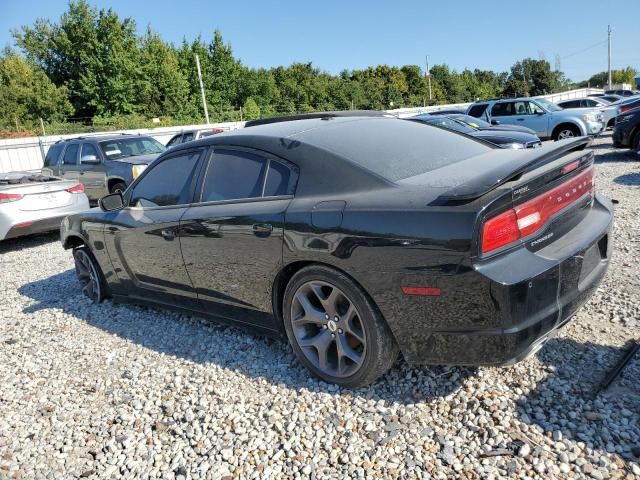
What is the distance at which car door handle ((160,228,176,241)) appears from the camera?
365 centimetres

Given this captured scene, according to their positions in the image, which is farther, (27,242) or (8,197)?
(27,242)

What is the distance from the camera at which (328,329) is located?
9.46 feet

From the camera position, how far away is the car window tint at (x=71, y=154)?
37.7 ft

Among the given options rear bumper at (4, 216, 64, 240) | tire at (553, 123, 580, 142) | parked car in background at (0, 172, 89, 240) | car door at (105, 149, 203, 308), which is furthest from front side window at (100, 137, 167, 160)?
tire at (553, 123, 580, 142)

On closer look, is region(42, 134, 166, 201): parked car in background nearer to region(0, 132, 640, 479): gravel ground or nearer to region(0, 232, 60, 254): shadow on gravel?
region(0, 232, 60, 254): shadow on gravel

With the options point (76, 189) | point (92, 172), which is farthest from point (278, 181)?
point (92, 172)

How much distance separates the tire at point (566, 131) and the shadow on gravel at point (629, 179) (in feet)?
20.4

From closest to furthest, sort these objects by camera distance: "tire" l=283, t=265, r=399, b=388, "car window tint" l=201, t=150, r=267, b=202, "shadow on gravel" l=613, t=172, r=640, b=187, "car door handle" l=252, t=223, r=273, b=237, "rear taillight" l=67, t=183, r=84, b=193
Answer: "tire" l=283, t=265, r=399, b=388, "car door handle" l=252, t=223, r=273, b=237, "car window tint" l=201, t=150, r=267, b=202, "shadow on gravel" l=613, t=172, r=640, b=187, "rear taillight" l=67, t=183, r=84, b=193

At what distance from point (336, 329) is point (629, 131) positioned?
1027 centimetres

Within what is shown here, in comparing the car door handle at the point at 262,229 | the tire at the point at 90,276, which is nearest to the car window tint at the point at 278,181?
the car door handle at the point at 262,229

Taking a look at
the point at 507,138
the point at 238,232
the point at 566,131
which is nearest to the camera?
the point at 238,232

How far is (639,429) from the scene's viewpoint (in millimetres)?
2281

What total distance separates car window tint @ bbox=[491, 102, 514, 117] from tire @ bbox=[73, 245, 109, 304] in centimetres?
1421

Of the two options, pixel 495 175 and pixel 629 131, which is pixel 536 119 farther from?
pixel 495 175
